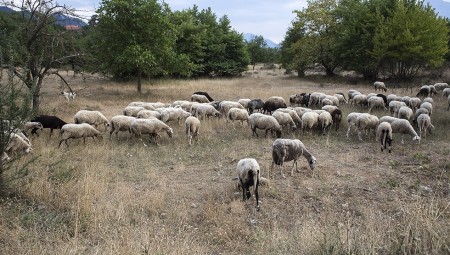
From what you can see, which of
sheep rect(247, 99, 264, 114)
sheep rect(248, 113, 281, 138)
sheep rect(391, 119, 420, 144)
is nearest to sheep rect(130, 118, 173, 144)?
sheep rect(248, 113, 281, 138)

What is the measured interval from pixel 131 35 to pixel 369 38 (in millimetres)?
23678

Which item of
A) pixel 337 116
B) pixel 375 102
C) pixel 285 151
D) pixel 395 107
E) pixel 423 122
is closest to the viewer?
pixel 285 151

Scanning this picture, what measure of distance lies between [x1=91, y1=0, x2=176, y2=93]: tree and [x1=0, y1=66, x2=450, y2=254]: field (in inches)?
437

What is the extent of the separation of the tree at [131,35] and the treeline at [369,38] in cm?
1997

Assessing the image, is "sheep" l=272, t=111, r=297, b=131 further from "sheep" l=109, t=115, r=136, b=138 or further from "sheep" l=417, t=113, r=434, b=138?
"sheep" l=109, t=115, r=136, b=138

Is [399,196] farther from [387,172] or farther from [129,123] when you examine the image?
[129,123]

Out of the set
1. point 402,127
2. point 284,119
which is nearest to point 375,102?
point 402,127

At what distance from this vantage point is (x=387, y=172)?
1034 cm

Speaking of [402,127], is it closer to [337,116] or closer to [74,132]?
[337,116]

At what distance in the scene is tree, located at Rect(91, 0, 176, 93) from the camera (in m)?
24.5

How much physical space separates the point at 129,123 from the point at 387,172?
9397mm

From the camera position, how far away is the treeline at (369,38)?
32.2 m

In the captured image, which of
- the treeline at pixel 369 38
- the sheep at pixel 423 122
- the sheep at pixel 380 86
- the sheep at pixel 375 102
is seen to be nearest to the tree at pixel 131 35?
the sheep at pixel 375 102

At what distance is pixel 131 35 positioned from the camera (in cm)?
2486
